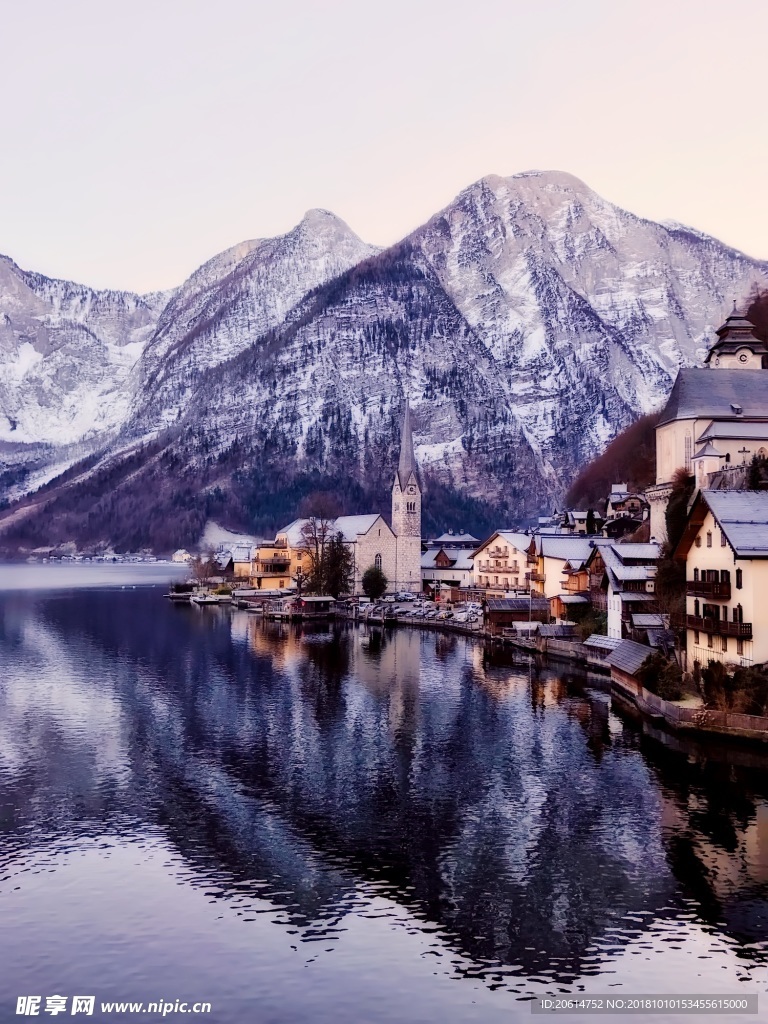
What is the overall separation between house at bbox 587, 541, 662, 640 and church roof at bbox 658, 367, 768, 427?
35.4 feet

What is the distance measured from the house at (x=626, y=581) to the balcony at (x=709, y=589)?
12.2 metres

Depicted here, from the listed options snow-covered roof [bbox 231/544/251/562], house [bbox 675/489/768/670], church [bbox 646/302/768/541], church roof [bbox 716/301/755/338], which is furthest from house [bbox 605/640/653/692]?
snow-covered roof [bbox 231/544/251/562]

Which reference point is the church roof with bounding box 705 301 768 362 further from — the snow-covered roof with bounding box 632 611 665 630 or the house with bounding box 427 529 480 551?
the house with bounding box 427 529 480 551

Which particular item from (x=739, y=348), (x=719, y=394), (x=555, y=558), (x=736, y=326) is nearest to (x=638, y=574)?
(x=719, y=394)

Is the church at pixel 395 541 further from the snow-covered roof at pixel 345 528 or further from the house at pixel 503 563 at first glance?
the house at pixel 503 563

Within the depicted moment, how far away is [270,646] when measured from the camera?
261 feet

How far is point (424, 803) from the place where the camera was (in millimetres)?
32188

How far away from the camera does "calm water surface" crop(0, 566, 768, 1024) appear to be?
20500 millimetres

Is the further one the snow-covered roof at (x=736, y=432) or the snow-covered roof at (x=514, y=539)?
the snow-covered roof at (x=514, y=539)

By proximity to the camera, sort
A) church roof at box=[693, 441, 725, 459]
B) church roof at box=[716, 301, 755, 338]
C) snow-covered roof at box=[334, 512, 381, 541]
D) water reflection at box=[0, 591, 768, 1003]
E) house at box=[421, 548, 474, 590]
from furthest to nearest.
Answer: snow-covered roof at box=[334, 512, 381, 541] < house at box=[421, 548, 474, 590] < church roof at box=[716, 301, 755, 338] < church roof at box=[693, 441, 725, 459] < water reflection at box=[0, 591, 768, 1003]

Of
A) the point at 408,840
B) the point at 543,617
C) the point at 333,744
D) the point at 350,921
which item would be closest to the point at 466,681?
the point at 333,744

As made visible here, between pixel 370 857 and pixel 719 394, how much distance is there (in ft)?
175

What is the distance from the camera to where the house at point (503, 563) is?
104m

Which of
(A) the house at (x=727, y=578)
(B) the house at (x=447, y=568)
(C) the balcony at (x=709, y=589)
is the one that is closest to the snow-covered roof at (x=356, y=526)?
(B) the house at (x=447, y=568)
